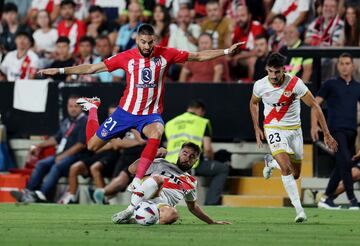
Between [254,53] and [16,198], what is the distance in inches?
193

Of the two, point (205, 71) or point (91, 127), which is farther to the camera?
point (205, 71)

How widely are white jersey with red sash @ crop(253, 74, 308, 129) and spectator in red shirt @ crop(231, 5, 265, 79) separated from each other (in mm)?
5881

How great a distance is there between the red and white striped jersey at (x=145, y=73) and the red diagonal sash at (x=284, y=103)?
4.57 feet

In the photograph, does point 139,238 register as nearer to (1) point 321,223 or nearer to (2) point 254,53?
(1) point 321,223

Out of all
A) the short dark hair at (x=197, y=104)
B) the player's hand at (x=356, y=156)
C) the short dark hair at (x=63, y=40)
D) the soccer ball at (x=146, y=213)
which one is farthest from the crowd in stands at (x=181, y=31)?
the soccer ball at (x=146, y=213)

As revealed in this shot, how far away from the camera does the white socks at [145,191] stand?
13.2 m

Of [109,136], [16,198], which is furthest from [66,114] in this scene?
[109,136]

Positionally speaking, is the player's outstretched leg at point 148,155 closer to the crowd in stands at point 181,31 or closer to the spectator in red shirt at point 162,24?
the crowd in stands at point 181,31

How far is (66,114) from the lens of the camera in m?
22.0

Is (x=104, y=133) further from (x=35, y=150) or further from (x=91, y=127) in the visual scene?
(x=35, y=150)

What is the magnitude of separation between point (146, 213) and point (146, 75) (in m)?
2.28

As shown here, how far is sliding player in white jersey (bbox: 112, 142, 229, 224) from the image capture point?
1329 centimetres

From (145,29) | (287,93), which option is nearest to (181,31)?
(287,93)

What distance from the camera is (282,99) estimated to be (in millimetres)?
15219
